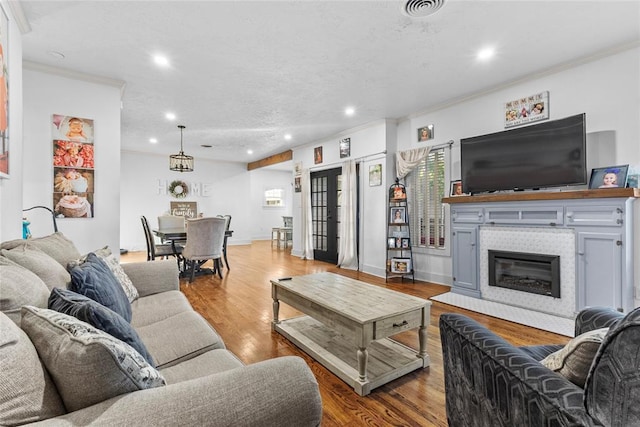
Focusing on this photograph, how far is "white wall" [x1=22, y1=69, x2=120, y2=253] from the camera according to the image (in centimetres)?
310

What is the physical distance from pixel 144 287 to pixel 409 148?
411 centimetres

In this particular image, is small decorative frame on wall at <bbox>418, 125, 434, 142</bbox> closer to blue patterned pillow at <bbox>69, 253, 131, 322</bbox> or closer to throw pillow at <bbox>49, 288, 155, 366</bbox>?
blue patterned pillow at <bbox>69, 253, 131, 322</bbox>

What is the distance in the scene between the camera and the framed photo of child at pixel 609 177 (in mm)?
2805

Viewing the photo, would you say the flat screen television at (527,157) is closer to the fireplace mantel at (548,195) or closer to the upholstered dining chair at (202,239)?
the fireplace mantel at (548,195)

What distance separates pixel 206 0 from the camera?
219 cm

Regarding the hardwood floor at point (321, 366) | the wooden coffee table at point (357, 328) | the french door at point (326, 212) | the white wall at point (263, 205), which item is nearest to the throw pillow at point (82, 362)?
the hardwood floor at point (321, 366)

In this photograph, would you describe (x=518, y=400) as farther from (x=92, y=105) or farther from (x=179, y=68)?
(x=92, y=105)

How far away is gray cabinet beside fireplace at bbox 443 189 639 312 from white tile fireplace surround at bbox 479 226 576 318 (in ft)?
0.09

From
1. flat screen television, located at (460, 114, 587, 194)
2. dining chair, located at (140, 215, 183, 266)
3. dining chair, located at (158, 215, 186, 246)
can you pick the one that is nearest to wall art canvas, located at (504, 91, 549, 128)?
flat screen television, located at (460, 114, 587, 194)

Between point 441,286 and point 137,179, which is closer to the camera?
point 441,286

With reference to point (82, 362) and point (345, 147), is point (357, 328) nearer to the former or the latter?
point (82, 362)

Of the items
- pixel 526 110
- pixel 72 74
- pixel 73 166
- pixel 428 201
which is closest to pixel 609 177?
pixel 526 110

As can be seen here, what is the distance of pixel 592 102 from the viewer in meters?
3.09

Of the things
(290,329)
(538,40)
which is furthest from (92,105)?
(538,40)
